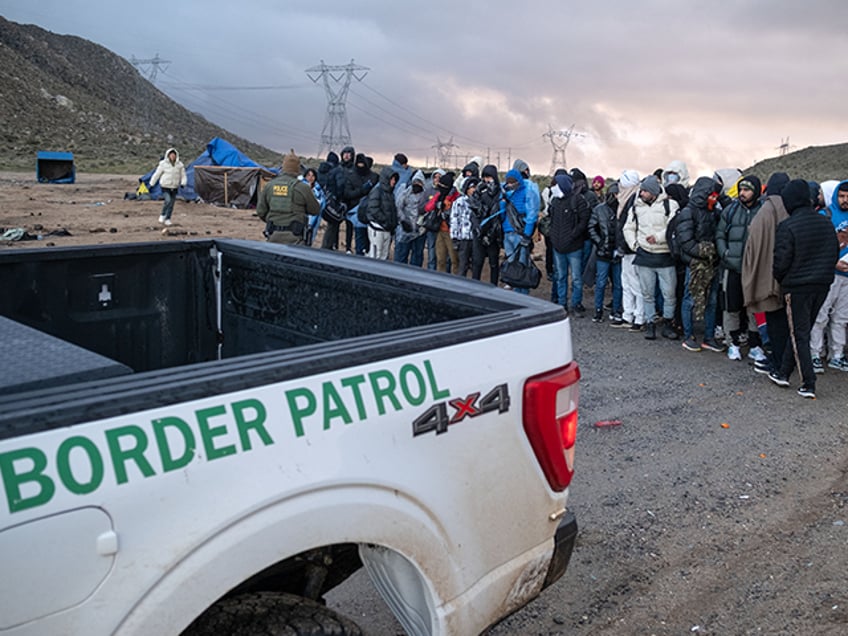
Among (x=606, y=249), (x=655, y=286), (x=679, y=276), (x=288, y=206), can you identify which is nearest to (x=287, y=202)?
Answer: (x=288, y=206)

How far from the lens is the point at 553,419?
238cm

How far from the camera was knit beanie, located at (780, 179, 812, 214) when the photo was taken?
22.8 ft

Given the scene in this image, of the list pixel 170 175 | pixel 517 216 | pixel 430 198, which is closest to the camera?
pixel 517 216

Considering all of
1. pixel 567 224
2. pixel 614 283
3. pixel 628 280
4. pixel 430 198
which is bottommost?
pixel 614 283

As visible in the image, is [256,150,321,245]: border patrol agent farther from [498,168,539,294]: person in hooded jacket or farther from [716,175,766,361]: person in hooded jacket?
[716,175,766,361]: person in hooded jacket

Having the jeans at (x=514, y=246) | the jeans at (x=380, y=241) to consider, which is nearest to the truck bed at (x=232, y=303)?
the jeans at (x=514, y=246)

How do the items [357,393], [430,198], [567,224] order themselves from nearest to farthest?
1. [357,393]
2. [567,224]
3. [430,198]

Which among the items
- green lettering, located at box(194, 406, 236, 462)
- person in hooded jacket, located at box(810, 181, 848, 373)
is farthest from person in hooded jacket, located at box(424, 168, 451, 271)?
green lettering, located at box(194, 406, 236, 462)

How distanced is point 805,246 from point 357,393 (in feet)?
20.3

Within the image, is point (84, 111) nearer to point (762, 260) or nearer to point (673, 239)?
point (673, 239)

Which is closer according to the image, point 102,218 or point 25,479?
point 25,479

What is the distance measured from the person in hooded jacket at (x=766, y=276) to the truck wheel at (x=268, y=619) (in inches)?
255

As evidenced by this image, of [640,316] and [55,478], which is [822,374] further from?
[55,478]

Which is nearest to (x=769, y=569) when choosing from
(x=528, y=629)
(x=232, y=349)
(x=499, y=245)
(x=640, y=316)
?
(x=528, y=629)
